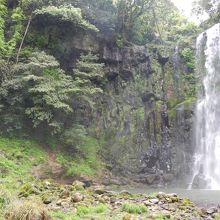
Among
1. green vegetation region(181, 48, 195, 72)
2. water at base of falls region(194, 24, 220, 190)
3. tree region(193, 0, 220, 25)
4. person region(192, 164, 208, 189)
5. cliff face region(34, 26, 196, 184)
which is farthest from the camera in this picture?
tree region(193, 0, 220, 25)

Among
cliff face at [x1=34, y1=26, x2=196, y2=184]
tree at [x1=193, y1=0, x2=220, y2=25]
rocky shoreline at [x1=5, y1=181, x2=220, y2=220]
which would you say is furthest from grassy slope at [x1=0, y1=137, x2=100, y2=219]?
tree at [x1=193, y1=0, x2=220, y2=25]

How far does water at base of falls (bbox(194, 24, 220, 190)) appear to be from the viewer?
2607 centimetres

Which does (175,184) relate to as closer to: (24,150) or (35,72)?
(24,150)

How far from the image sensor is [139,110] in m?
29.0

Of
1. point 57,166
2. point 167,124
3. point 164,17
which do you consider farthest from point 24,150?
point 164,17

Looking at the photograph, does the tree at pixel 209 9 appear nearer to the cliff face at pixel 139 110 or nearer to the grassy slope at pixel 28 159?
the cliff face at pixel 139 110

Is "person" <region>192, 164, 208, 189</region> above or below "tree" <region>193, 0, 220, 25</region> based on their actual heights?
below

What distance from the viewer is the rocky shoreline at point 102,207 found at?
980cm

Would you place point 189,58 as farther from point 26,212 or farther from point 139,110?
point 26,212

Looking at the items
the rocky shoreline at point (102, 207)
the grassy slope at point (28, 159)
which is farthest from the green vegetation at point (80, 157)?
the rocky shoreline at point (102, 207)

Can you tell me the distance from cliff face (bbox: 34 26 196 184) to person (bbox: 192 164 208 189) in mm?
962

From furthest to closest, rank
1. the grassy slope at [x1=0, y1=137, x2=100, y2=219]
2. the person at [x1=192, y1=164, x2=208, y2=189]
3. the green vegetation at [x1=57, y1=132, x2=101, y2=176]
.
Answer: the person at [x1=192, y1=164, x2=208, y2=189]
the green vegetation at [x1=57, y1=132, x2=101, y2=176]
the grassy slope at [x1=0, y1=137, x2=100, y2=219]

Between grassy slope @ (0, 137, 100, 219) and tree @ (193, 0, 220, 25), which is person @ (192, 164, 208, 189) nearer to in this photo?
grassy slope @ (0, 137, 100, 219)

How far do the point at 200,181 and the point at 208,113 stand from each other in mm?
5524
